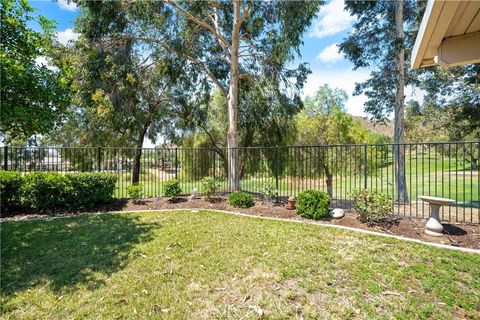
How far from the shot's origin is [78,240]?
4758mm

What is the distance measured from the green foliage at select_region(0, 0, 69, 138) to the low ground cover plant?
1.78m

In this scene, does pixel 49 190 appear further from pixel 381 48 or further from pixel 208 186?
pixel 381 48

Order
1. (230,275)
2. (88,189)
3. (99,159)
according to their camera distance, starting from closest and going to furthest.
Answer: (230,275)
(88,189)
(99,159)

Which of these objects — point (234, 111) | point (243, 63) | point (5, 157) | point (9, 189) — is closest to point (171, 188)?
point (234, 111)

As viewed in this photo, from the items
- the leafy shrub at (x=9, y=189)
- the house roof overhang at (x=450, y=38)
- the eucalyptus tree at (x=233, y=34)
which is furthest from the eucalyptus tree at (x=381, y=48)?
the leafy shrub at (x=9, y=189)

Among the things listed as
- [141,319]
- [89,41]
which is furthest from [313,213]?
[89,41]

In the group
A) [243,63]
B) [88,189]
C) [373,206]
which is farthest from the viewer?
[243,63]

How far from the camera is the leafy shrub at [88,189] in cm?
674

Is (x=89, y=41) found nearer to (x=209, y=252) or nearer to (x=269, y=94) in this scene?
(x=269, y=94)

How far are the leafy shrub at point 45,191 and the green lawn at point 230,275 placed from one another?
1.61 meters

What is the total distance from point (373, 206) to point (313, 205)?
1.23 m

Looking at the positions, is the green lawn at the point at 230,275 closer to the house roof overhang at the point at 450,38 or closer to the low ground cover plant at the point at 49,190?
the low ground cover plant at the point at 49,190

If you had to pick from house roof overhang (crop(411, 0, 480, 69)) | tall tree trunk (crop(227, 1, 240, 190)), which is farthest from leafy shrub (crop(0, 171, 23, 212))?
house roof overhang (crop(411, 0, 480, 69))

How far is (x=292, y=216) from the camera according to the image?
6.21 m
